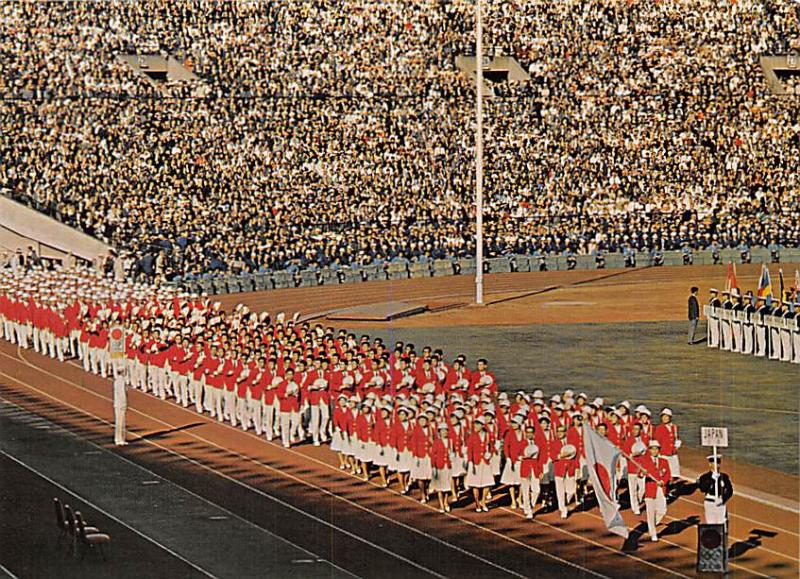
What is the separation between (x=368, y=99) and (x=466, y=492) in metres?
29.1

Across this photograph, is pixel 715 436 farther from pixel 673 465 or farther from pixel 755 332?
pixel 755 332

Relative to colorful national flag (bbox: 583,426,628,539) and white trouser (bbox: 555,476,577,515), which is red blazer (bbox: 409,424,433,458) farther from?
colorful national flag (bbox: 583,426,628,539)

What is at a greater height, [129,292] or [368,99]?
[368,99]

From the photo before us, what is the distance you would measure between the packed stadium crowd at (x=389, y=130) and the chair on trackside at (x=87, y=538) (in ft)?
68.2

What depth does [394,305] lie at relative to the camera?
109 feet

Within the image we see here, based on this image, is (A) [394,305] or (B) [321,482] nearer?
(B) [321,482]

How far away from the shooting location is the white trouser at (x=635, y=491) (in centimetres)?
1591

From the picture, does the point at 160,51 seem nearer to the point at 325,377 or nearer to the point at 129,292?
the point at 129,292

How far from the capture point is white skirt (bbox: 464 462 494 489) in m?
16.3

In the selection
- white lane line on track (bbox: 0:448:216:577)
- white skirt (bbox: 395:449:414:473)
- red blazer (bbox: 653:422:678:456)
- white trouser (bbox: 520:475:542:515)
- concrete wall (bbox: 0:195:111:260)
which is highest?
concrete wall (bbox: 0:195:111:260)

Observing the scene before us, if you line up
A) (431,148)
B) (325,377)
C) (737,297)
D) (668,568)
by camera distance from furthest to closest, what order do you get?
(431,148), (737,297), (325,377), (668,568)

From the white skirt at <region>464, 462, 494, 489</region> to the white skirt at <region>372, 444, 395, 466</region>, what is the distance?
112 cm

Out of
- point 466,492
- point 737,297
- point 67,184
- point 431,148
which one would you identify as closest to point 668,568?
point 466,492

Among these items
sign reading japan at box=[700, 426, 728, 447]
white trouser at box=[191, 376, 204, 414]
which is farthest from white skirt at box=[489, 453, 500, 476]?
white trouser at box=[191, 376, 204, 414]
